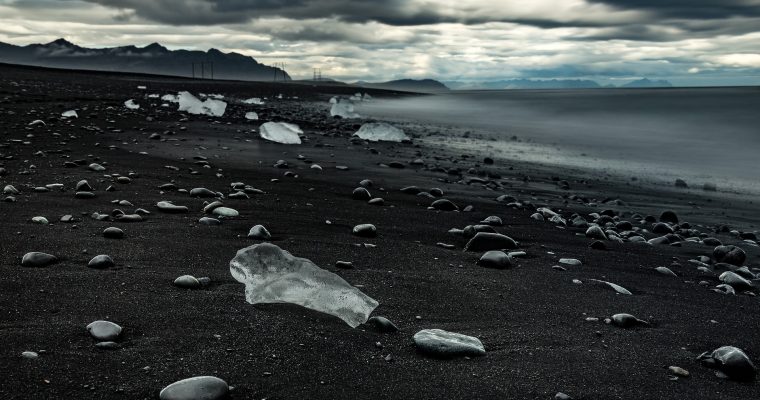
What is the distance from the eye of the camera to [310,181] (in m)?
7.35

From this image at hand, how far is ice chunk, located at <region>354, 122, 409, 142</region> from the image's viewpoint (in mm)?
13844

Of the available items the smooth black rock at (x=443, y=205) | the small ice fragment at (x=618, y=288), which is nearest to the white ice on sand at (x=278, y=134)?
the smooth black rock at (x=443, y=205)

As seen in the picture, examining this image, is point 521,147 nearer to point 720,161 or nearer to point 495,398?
point 720,161

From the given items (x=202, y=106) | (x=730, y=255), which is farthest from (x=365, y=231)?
(x=202, y=106)

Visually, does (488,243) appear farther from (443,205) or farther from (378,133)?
(378,133)

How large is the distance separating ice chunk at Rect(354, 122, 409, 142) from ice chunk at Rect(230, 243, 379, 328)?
10.8 meters

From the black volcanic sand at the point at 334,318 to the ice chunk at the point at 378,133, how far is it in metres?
7.13

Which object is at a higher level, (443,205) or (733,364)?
(733,364)

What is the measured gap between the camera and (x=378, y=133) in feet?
45.6

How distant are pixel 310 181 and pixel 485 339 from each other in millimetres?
4837

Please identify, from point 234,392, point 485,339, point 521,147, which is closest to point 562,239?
point 485,339

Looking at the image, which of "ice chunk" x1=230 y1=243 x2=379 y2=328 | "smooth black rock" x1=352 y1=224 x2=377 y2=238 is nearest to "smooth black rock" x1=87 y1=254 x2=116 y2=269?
"ice chunk" x1=230 y1=243 x2=379 y2=328

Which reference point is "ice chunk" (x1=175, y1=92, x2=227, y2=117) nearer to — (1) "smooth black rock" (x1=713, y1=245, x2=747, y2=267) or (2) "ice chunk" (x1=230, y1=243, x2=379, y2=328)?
(1) "smooth black rock" (x1=713, y1=245, x2=747, y2=267)

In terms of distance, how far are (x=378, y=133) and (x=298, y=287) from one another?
36.6 ft
